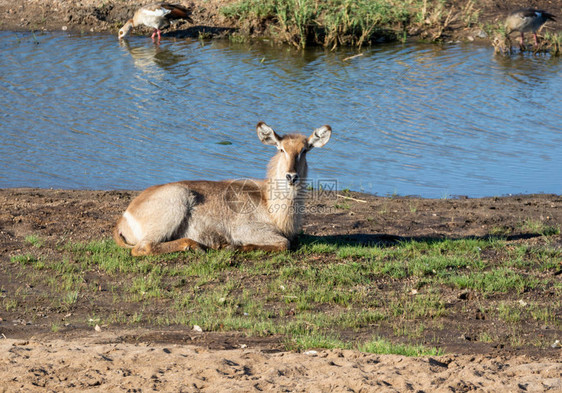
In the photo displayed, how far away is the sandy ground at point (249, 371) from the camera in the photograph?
15.5ft

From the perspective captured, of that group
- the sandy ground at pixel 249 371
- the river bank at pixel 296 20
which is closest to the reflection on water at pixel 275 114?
the river bank at pixel 296 20

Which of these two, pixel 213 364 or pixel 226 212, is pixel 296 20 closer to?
pixel 226 212

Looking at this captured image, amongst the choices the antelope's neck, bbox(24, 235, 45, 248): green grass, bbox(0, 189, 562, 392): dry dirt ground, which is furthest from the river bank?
bbox(0, 189, 562, 392): dry dirt ground

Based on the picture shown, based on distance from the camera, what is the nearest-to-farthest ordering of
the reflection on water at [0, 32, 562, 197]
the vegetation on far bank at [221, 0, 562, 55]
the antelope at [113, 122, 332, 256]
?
the antelope at [113, 122, 332, 256] → the reflection on water at [0, 32, 562, 197] → the vegetation on far bank at [221, 0, 562, 55]

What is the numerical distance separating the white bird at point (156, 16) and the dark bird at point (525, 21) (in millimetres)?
8742

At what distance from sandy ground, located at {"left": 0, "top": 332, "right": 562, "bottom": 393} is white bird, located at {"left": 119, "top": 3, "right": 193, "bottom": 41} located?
1606 cm

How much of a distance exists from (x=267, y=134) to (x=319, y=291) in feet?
7.19

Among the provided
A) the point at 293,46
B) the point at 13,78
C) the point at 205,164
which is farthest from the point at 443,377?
the point at 293,46

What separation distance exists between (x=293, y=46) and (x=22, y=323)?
15.1 meters

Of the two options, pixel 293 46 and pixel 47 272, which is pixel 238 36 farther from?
pixel 47 272

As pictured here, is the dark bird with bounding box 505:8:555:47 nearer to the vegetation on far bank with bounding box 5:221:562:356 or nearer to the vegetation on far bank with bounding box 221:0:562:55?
the vegetation on far bank with bounding box 221:0:562:55

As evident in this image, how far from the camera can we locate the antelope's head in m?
8.05

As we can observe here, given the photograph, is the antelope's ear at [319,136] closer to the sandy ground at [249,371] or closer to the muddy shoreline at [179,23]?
the sandy ground at [249,371]

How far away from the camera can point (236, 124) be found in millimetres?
13961
